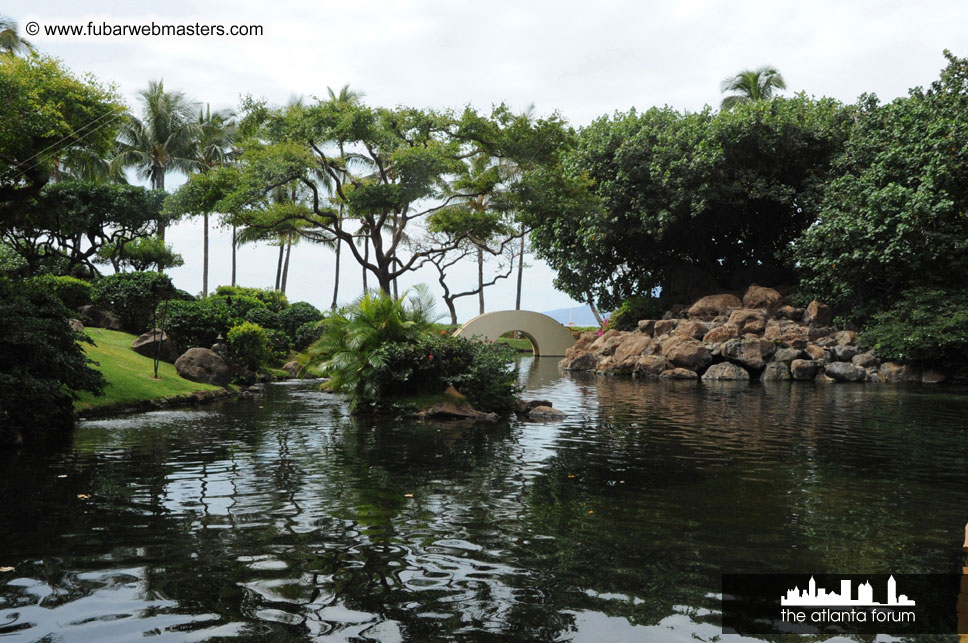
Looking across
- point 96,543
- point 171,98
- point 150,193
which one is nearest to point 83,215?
point 150,193

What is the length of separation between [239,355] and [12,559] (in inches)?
745

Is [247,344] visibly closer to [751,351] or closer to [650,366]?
[650,366]

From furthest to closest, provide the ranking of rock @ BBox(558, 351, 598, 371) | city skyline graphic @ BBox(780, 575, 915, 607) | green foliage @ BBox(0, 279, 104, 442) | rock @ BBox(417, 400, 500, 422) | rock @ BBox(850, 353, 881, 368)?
rock @ BBox(558, 351, 598, 371)
rock @ BBox(850, 353, 881, 368)
rock @ BBox(417, 400, 500, 422)
green foliage @ BBox(0, 279, 104, 442)
city skyline graphic @ BBox(780, 575, 915, 607)

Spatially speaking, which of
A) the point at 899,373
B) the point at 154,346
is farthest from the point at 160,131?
the point at 899,373

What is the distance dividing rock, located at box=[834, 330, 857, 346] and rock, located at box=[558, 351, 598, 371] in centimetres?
1105

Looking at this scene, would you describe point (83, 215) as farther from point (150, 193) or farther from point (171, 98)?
point (171, 98)

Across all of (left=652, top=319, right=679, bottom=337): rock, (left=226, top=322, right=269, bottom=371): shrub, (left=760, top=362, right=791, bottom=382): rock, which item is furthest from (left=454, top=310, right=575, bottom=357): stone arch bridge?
(left=226, top=322, right=269, bottom=371): shrub

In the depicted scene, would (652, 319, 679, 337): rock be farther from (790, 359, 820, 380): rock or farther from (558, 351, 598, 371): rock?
(790, 359, 820, 380): rock

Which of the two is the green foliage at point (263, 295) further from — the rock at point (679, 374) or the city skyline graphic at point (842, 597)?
the city skyline graphic at point (842, 597)

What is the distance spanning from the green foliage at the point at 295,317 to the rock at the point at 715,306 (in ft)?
62.9

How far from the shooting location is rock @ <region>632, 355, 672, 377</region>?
31.6 metres

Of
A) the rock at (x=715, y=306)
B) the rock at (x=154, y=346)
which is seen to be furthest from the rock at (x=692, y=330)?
the rock at (x=154, y=346)

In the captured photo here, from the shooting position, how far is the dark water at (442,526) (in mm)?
4418

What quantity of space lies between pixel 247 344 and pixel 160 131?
31096 mm
